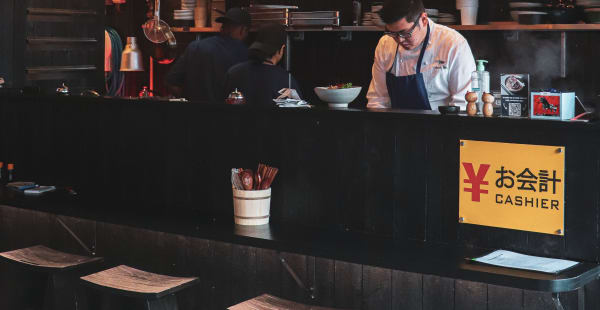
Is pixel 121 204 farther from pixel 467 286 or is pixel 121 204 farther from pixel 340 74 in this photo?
pixel 340 74

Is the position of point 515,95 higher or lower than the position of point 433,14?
lower

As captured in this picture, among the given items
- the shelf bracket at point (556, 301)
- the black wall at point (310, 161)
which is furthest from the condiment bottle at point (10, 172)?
the shelf bracket at point (556, 301)

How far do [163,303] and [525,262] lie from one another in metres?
1.43

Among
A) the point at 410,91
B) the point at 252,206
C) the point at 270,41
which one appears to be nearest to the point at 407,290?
the point at 252,206

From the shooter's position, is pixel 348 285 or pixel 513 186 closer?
pixel 513 186

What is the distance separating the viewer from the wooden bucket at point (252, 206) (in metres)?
3.67

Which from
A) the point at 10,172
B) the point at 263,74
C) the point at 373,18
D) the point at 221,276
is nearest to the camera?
the point at 221,276

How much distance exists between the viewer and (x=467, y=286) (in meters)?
3.25

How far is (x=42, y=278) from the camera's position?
13.4 feet

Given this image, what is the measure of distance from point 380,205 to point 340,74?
10.4 feet

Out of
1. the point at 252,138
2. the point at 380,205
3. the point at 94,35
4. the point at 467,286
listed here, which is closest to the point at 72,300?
the point at 252,138

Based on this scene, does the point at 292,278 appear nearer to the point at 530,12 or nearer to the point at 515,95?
the point at 515,95

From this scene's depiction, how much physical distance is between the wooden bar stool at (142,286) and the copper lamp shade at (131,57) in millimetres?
3849

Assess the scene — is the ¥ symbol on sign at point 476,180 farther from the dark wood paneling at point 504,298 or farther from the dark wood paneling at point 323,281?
the dark wood paneling at point 323,281
